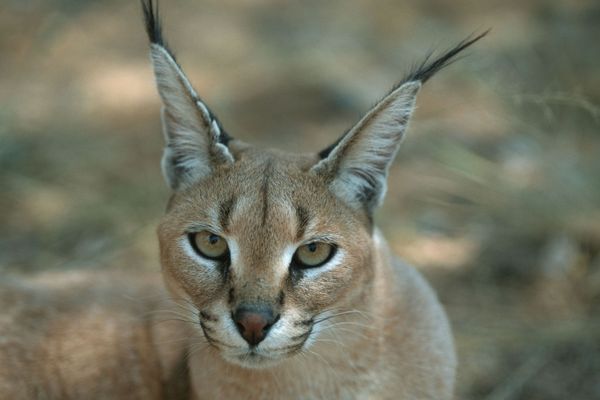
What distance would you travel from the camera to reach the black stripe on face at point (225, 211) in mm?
3256

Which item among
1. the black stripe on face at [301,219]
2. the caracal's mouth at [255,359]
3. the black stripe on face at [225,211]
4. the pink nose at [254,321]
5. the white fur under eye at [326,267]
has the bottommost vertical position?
the caracal's mouth at [255,359]

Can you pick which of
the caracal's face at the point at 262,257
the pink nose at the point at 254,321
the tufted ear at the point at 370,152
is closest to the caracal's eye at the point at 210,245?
the caracal's face at the point at 262,257

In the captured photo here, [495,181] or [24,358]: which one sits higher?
[495,181]

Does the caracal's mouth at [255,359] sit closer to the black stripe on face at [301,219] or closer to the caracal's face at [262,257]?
the caracal's face at [262,257]

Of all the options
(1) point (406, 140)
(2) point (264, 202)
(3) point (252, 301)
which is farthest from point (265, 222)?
(1) point (406, 140)

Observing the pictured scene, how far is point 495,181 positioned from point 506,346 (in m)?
1.11

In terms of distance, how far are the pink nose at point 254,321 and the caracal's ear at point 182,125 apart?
2.37 feet

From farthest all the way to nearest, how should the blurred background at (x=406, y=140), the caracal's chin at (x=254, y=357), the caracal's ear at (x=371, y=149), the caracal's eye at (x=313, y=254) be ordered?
1. the blurred background at (x=406, y=140)
2. the caracal's ear at (x=371, y=149)
3. the caracal's eye at (x=313, y=254)
4. the caracal's chin at (x=254, y=357)

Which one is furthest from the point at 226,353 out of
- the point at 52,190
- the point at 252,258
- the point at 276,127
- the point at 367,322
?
the point at 276,127

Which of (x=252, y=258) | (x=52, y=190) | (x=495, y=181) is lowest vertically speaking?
(x=52, y=190)

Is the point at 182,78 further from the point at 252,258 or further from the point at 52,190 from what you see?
the point at 52,190

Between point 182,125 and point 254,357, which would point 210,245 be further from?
point 182,125

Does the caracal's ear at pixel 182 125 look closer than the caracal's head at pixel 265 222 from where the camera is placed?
No

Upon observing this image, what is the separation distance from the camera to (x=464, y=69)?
17.5 feet
